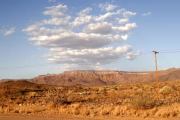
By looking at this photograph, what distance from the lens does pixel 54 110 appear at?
29844mm

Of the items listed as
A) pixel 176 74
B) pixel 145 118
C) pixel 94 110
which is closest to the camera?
pixel 145 118

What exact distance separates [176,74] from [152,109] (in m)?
157

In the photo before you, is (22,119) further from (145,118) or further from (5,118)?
(145,118)

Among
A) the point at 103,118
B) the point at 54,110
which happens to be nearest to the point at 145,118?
the point at 103,118

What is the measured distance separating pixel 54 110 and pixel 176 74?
156 metres

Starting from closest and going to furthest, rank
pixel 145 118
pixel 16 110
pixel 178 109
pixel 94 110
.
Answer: pixel 145 118 < pixel 178 109 < pixel 94 110 < pixel 16 110

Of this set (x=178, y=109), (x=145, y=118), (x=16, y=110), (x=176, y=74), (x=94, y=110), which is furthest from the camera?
(x=176, y=74)

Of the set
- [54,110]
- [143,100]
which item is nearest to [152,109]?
[143,100]

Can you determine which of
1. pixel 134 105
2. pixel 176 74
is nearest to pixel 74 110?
pixel 134 105

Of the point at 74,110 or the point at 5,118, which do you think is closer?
the point at 5,118

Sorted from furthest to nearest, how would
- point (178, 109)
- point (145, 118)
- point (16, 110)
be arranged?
1. point (16, 110)
2. point (178, 109)
3. point (145, 118)

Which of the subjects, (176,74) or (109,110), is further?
(176,74)

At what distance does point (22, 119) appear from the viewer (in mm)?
24266

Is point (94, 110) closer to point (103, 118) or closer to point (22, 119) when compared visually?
point (103, 118)
